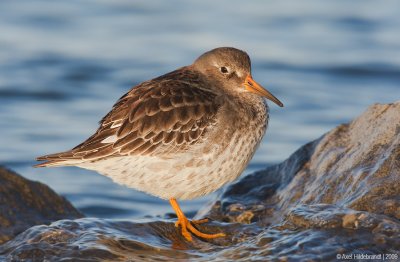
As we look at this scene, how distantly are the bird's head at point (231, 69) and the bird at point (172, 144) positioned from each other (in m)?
0.46

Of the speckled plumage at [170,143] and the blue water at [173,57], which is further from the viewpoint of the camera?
the blue water at [173,57]

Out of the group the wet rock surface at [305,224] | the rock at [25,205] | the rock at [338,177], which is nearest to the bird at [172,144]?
the wet rock surface at [305,224]

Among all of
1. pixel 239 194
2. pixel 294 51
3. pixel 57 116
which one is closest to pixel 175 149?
pixel 239 194

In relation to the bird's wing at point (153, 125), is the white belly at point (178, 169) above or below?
below

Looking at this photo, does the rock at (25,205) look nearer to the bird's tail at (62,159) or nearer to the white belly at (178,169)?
the bird's tail at (62,159)

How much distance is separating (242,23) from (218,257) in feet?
33.2

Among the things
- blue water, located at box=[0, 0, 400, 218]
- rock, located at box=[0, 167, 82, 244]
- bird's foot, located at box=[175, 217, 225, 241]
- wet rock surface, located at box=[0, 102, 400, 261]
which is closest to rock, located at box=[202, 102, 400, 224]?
wet rock surface, located at box=[0, 102, 400, 261]

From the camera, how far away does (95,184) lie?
37.8 feet

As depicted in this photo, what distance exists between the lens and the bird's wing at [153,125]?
23.8 ft

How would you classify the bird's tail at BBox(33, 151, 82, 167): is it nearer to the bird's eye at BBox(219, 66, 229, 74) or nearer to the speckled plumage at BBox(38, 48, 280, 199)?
the speckled plumage at BBox(38, 48, 280, 199)

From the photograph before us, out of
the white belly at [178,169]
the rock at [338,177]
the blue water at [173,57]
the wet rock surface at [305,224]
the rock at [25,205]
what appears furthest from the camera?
the blue water at [173,57]

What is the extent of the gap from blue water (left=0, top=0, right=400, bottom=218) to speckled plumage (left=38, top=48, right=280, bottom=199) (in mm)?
4341

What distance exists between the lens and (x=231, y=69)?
8.09 m

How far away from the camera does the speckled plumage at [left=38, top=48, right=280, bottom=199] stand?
23.8 feet
